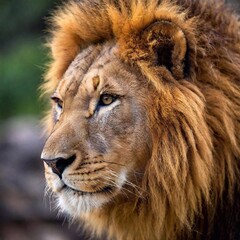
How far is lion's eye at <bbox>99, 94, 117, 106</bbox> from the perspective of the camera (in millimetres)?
4188

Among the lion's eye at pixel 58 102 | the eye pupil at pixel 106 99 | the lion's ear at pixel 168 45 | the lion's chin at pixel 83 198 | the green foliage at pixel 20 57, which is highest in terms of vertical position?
the lion's ear at pixel 168 45

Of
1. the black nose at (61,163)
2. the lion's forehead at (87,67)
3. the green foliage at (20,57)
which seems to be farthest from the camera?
the green foliage at (20,57)

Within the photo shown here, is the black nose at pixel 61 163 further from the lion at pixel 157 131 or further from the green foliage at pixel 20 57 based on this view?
the green foliage at pixel 20 57

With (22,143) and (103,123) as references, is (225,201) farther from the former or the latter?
(22,143)

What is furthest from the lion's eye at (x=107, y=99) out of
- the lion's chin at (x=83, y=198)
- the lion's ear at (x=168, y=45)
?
the lion's chin at (x=83, y=198)

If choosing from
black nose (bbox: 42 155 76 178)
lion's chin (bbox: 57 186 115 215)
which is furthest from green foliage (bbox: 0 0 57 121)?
black nose (bbox: 42 155 76 178)

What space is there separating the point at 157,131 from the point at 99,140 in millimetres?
299

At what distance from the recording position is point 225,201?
423 centimetres

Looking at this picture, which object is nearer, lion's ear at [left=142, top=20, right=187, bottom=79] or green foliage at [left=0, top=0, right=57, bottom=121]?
lion's ear at [left=142, top=20, right=187, bottom=79]

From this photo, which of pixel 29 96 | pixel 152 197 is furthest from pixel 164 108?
pixel 29 96

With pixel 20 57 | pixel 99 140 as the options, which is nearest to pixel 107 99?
pixel 99 140

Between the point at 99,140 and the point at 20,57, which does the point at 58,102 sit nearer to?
the point at 99,140

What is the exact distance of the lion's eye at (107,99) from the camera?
165 inches

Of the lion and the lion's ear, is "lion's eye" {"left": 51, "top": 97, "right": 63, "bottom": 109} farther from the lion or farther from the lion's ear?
the lion's ear
